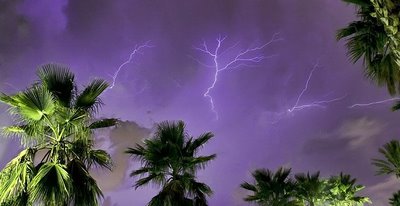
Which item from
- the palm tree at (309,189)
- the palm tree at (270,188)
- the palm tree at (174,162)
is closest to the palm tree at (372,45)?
the palm tree at (174,162)

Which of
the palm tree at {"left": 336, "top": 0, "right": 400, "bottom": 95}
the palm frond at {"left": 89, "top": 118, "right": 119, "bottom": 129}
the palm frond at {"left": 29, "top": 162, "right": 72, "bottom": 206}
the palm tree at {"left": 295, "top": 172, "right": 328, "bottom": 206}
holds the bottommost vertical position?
the palm frond at {"left": 29, "top": 162, "right": 72, "bottom": 206}

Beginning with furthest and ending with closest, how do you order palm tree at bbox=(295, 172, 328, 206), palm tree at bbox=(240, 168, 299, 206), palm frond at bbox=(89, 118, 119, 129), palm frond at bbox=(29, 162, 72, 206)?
1. palm tree at bbox=(295, 172, 328, 206)
2. palm tree at bbox=(240, 168, 299, 206)
3. palm frond at bbox=(89, 118, 119, 129)
4. palm frond at bbox=(29, 162, 72, 206)

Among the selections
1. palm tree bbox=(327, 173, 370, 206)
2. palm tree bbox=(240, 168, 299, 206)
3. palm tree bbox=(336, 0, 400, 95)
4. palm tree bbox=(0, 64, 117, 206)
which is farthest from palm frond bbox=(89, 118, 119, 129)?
palm tree bbox=(327, 173, 370, 206)

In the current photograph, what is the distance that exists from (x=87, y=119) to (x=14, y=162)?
2.07 metres

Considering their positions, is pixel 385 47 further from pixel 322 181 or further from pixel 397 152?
pixel 322 181

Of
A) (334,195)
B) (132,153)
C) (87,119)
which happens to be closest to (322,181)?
(334,195)

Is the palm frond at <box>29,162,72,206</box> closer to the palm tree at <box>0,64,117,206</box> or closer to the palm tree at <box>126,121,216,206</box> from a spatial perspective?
the palm tree at <box>0,64,117,206</box>

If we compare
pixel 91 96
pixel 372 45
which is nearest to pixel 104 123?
pixel 91 96

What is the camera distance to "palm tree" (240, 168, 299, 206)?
23.4m

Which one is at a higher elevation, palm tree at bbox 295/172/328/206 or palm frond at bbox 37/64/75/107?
palm tree at bbox 295/172/328/206

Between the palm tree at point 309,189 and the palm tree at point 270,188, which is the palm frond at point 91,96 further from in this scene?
the palm tree at point 309,189

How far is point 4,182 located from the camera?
385 inches

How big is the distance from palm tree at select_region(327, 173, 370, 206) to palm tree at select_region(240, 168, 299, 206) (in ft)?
35.6

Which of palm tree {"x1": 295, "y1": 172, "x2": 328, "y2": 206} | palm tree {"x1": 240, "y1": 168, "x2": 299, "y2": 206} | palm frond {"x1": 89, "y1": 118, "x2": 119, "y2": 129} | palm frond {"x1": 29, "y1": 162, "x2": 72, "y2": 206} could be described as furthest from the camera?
palm tree {"x1": 295, "y1": 172, "x2": 328, "y2": 206}
